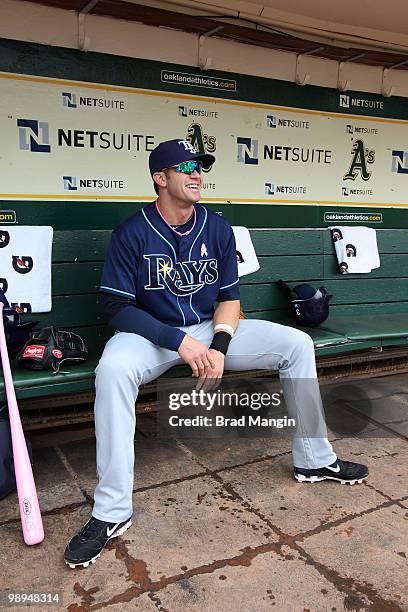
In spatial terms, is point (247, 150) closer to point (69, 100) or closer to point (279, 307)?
point (279, 307)

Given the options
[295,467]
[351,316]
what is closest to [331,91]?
[351,316]

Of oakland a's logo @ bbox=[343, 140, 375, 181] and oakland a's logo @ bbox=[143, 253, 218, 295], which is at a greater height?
oakland a's logo @ bbox=[343, 140, 375, 181]

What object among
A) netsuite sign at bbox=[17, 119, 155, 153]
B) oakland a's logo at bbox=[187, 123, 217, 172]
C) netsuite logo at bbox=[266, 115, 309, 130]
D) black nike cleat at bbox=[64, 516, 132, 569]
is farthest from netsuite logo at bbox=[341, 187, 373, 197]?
black nike cleat at bbox=[64, 516, 132, 569]

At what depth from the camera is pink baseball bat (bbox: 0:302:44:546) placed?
208 centimetres

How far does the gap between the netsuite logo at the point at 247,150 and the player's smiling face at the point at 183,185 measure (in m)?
0.94

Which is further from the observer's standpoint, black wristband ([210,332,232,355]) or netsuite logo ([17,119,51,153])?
netsuite logo ([17,119,51,153])

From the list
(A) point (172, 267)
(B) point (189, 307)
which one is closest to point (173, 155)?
(A) point (172, 267)

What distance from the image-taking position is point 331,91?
3.68 metres

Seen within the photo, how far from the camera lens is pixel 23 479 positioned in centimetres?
214

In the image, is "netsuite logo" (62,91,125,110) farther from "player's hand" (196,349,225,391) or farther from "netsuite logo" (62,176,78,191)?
"player's hand" (196,349,225,391)

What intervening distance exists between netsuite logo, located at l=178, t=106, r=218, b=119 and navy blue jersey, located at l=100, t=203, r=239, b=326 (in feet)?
2.54

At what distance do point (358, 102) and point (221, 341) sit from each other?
7.06ft

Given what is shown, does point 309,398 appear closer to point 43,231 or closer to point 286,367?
point 286,367

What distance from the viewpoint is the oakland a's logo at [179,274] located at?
2.52 m
